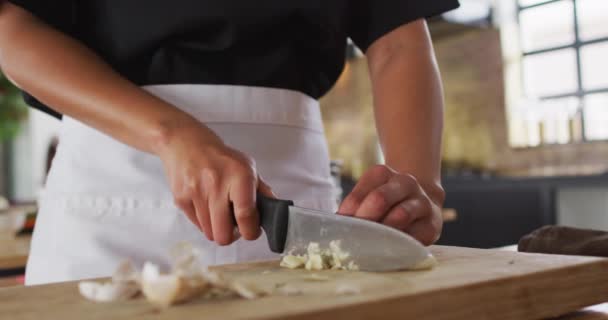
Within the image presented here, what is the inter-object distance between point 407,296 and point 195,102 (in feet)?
1.54

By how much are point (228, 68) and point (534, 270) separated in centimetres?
51

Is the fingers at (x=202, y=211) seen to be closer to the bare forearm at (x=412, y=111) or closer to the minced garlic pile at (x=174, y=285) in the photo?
the minced garlic pile at (x=174, y=285)

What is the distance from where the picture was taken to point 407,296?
0.55 metres

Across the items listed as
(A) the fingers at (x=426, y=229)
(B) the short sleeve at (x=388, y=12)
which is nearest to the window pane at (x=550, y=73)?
Result: (B) the short sleeve at (x=388, y=12)

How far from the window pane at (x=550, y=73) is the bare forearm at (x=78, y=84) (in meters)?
4.62

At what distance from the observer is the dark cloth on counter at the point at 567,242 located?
0.80 m

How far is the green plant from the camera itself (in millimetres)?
6250

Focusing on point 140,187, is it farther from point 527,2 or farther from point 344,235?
point 527,2

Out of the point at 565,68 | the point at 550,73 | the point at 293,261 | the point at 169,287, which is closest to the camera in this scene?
the point at 169,287

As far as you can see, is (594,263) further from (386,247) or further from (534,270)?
(386,247)

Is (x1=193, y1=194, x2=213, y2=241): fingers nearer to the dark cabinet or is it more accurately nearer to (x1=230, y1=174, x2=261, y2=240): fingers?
(x1=230, y1=174, x2=261, y2=240): fingers

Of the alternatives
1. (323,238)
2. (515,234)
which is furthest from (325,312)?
(515,234)

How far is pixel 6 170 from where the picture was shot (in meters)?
7.62

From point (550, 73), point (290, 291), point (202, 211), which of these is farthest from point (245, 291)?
point (550, 73)
